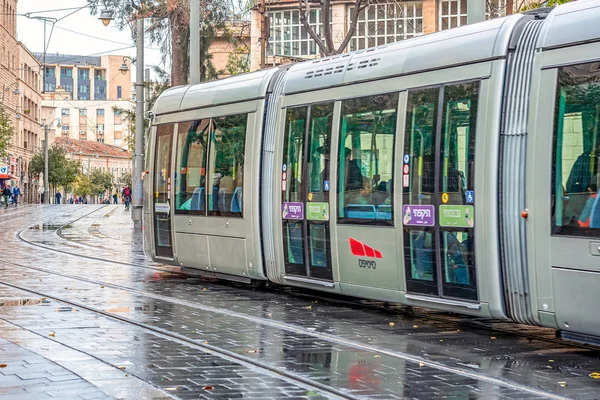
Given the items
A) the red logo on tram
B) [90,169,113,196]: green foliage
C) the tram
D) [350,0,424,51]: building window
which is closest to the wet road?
the tram

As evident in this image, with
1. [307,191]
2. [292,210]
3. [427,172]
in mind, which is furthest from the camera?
[292,210]

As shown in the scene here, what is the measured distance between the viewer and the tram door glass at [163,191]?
17.4 meters

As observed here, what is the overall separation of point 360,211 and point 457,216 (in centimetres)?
192

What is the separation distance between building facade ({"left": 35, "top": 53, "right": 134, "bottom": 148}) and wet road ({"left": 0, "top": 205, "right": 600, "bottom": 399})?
158 meters

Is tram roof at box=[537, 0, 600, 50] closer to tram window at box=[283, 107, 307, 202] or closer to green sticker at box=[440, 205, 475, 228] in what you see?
green sticker at box=[440, 205, 475, 228]

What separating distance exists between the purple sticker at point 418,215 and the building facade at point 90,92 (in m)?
161

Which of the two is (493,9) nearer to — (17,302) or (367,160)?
(367,160)

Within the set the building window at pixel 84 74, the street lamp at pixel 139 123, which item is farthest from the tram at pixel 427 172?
the building window at pixel 84 74

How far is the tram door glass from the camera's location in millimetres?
17359

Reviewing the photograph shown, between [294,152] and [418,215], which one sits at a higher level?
[294,152]

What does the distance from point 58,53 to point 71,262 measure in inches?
7052

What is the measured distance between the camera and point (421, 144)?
11.2 meters

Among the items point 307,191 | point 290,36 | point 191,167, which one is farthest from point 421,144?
point 290,36

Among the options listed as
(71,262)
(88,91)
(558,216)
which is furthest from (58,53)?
(558,216)
